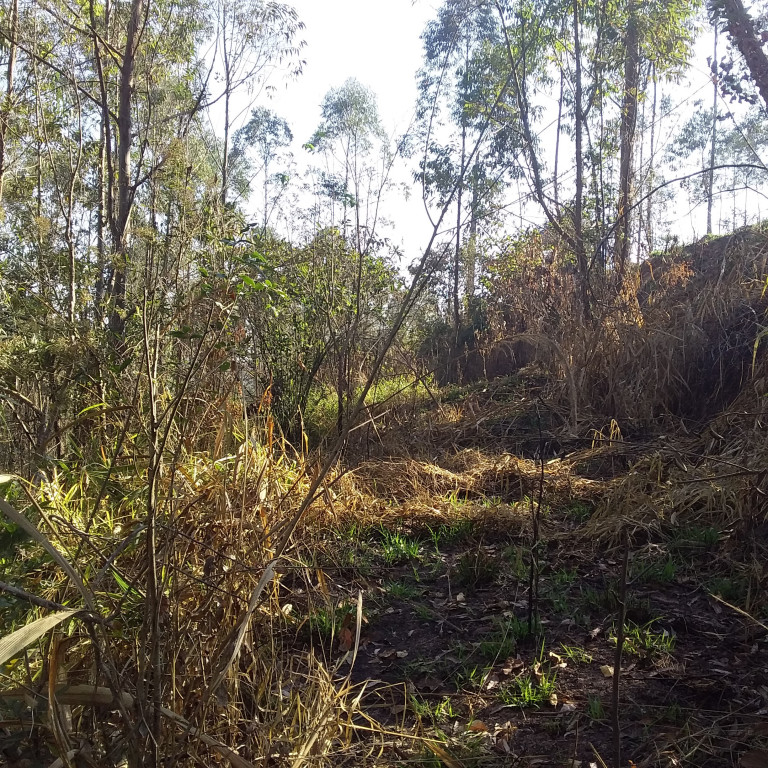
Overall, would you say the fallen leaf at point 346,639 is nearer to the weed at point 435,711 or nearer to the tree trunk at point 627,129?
the weed at point 435,711

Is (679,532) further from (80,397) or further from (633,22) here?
(633,22)

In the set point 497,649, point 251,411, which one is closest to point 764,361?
point 497,649

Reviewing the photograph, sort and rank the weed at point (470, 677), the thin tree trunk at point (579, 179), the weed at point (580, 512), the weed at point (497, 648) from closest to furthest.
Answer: the weed at point (470, 677)
the weed at point (497, 648)
the weed at point (580, 512)
the thin tree trunk at point (579, 179)

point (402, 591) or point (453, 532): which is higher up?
point (453, 532)

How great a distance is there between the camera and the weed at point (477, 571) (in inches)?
134

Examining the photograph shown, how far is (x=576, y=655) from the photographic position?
2.60 m

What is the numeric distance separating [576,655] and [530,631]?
22 centimetres

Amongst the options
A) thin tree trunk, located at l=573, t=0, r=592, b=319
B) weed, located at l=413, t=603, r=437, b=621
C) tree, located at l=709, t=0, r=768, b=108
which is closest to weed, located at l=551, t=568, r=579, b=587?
weed, located at l=413, t=603, r=437, b=621

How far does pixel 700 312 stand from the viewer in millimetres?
5863

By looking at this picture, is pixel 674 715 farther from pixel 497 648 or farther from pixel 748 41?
pixel 748 41

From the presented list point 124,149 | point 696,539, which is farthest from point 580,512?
point 124,149

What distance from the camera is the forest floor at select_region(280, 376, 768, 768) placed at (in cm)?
205

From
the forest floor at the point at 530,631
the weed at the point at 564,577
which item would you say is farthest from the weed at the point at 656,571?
the weed at the point at 564,577

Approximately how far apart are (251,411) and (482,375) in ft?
20.4
